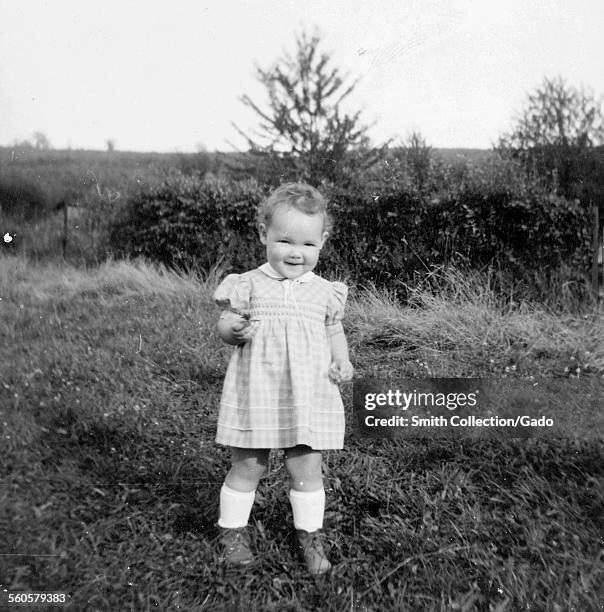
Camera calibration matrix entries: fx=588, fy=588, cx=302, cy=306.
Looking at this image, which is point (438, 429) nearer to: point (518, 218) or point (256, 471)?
point (256, 471)

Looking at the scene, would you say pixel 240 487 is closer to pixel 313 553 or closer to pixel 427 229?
pixel 313 553

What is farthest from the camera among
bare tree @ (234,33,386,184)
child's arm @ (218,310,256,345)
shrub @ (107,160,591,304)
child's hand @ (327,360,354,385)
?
shrub @ (107,160,591,304)

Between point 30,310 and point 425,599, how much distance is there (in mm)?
2755

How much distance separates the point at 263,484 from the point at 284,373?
0.74 meters


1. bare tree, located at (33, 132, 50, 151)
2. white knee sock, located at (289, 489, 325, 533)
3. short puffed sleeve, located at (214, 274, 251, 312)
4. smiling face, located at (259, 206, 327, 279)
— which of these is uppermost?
bare tree, located at (33, 132, 50, 151)

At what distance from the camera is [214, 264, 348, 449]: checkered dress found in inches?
77.9

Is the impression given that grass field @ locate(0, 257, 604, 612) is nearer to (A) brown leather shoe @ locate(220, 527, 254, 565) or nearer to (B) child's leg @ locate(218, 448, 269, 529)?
(A) brown leather shoe @ locate(220, 527, 254, 565)

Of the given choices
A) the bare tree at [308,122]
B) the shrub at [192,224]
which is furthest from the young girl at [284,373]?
the shrub at [192,224]

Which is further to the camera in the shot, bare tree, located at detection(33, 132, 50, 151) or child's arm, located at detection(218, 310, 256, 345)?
bare tree, located at detection(33, 132, 50, 151)

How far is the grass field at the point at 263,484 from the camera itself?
1.99 m

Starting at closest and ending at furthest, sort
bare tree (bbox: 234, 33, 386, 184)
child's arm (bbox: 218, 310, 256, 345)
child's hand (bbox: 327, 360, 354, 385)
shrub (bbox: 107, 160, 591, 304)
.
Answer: child's arm (bbox: 218, 310, 256, 345), child's hand (bbox: 327, 360, 354, 385), bare tree (bbox: 234, 33, 386, 184), shrub (bbox: 107, 160, 591, 304)

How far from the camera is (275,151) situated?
318 cm

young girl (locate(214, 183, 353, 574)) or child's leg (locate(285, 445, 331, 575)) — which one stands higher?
young girl (locate(214, 183, 353, 574))

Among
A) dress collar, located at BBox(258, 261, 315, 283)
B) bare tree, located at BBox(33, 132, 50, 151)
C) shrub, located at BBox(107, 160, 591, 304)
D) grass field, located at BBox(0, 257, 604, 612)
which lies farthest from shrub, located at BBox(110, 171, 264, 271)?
dress collar, located at BBox(258, 261, 315, 283)
